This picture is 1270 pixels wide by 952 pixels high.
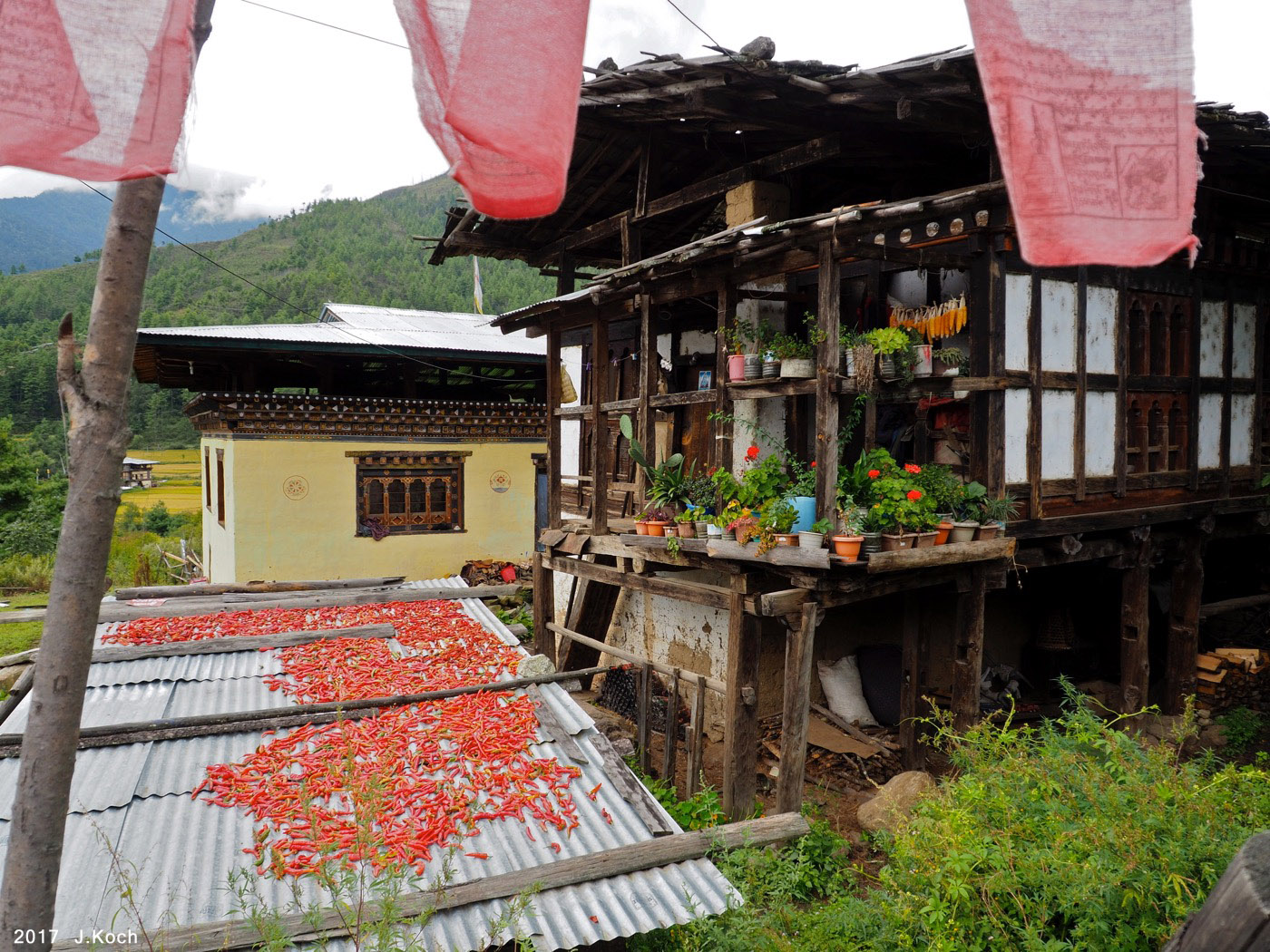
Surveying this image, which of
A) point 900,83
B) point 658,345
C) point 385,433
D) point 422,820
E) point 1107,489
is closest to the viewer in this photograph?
point 422,820

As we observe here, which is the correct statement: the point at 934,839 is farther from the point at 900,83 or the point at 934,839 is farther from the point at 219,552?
the point at 219,552

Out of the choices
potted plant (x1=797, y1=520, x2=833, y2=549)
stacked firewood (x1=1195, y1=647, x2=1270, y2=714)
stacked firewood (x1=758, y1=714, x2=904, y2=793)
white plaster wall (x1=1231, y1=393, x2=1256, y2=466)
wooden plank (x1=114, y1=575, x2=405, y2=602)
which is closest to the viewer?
potted plant (x1=797, y1=520, x2=833, y2=549)

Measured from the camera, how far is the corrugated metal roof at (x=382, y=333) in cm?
1630

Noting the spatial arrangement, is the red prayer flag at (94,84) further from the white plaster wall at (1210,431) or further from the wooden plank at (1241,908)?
the white plaster wall at (1210,431)

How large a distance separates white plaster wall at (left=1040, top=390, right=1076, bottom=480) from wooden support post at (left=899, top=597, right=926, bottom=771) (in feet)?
6.58

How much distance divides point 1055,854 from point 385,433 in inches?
663

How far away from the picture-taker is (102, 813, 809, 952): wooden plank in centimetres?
374

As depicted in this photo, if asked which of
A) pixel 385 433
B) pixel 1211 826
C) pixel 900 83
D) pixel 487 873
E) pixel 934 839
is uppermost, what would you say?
pixel 900 83

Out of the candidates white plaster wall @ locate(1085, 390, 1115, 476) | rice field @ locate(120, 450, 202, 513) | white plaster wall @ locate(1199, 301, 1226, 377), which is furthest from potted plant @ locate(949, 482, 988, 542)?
rice field @ locate(120, 450, 202, 513)

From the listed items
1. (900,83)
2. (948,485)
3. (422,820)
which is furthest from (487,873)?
(900,83)

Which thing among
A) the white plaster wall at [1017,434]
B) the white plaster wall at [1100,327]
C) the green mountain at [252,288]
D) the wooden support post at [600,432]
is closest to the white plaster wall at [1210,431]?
the white plaster wall at [1100,327]

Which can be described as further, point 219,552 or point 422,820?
point 219,552

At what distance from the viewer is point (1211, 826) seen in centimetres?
365

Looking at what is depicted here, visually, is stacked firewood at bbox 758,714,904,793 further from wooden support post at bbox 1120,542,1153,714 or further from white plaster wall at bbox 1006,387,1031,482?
white plaster wall at bbox 1006,387,1031,482
